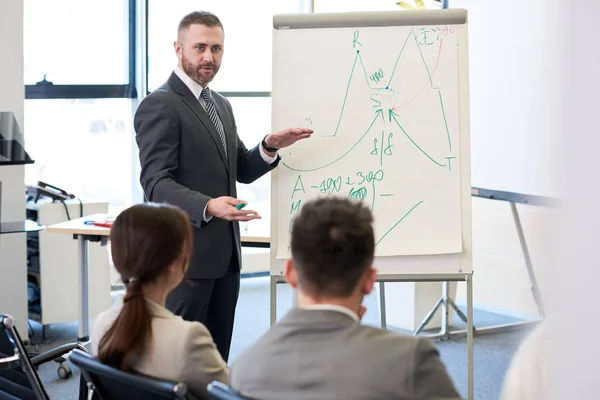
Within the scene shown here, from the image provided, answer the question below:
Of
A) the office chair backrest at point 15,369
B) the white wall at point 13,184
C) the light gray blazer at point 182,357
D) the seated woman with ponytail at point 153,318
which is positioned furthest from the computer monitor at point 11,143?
the light gray blazer at point 182,357

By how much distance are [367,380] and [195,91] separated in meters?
1.60

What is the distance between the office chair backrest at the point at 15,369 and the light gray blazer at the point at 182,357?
803 mm

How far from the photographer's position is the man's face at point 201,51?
268cm

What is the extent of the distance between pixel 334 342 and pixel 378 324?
12.2ft

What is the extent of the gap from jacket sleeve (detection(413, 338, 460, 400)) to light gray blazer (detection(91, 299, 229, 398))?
546 mm

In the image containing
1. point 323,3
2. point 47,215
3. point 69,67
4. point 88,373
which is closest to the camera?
point 88,373

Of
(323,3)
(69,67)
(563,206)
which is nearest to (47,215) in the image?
(69,67)

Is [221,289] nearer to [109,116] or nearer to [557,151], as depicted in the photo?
[557,151]

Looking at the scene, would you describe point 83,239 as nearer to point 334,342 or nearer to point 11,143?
point 11,143

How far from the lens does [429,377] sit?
1373 millimetres

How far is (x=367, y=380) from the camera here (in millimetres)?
A: 1352

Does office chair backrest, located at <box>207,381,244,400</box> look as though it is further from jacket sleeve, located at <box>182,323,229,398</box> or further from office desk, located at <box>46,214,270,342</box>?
office desk, located at <box>46,214,270,342</box>

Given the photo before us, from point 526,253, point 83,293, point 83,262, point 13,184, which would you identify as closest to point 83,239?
point 83,262

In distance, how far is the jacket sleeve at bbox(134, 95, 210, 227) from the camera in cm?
254
